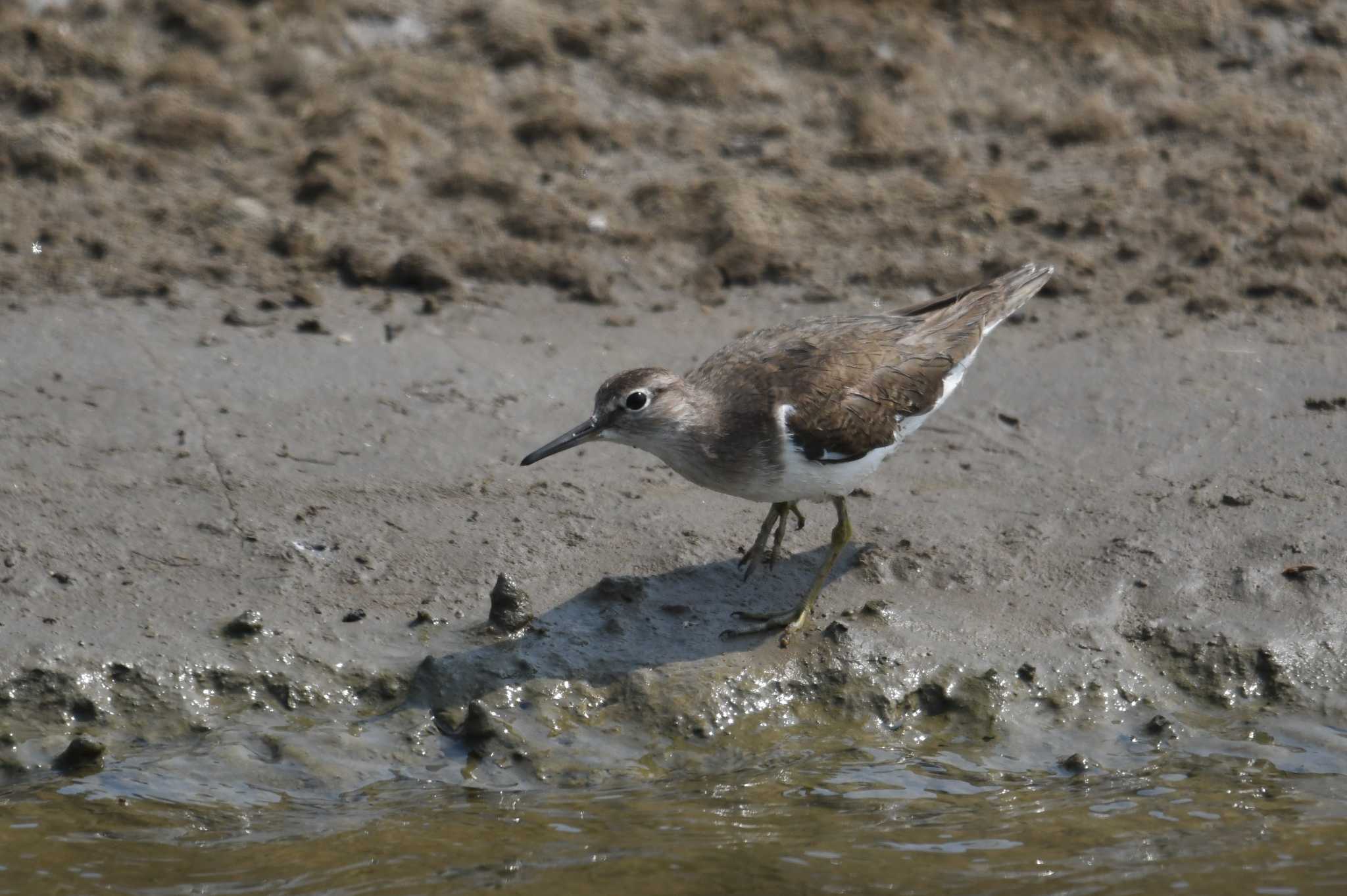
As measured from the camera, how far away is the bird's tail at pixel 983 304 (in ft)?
26.3

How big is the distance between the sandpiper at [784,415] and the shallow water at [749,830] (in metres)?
1.03

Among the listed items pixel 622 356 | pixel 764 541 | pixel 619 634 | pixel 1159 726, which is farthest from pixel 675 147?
pixel 1159 726

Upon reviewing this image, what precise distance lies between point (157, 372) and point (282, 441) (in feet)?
3.33

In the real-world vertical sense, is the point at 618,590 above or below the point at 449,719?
above

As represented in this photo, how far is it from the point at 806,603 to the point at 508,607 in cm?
133

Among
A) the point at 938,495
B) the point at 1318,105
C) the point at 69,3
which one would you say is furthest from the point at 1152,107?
the point at 69,3

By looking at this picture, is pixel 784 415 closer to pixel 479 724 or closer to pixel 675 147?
pixel 479 724

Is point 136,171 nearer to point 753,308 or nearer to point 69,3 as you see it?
point 69,3

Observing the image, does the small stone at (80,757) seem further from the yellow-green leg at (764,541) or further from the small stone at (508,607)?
the yellow-green leg at (764,541)

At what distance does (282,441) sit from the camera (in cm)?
807

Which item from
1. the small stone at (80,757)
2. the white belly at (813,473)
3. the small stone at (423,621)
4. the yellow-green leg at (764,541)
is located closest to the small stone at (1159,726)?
the white belly at (813,473)

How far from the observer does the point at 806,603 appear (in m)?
7.00

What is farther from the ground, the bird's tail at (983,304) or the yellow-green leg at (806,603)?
the bird's tail at (983,304)

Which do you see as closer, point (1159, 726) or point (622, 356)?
point (1159, 726)
